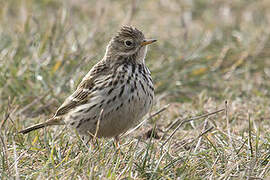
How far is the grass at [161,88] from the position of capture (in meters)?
4.16

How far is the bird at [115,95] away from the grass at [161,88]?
0.15 m

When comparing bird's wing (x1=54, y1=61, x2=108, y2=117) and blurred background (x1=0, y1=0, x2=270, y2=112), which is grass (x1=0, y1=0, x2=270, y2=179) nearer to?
blurred background (x1=0, y1=0, x2=270, y2=112)

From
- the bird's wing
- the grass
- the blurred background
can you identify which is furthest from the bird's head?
the blurred background

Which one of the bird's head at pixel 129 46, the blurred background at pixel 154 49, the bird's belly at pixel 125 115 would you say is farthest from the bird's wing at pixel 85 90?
the blurred background at pixel 154 49

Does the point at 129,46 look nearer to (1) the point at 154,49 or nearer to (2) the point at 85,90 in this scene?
(2) the point at 85,90

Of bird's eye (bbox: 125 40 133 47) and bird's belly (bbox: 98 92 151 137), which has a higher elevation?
bird's eye (bbox: 125 40 133 47)

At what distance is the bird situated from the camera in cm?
478

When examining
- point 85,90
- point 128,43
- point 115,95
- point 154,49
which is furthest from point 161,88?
point 115,95

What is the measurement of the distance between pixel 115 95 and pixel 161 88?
253cm

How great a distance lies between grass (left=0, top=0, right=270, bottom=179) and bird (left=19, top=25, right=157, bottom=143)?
5.7 inches

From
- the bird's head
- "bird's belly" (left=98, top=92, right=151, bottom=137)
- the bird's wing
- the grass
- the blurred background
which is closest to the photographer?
the grass

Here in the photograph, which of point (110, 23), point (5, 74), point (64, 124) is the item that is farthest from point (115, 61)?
point (110, 23)

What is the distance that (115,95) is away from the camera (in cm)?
479

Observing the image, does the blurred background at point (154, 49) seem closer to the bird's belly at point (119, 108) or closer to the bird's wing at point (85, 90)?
the bird's wing at point (85, 90)
